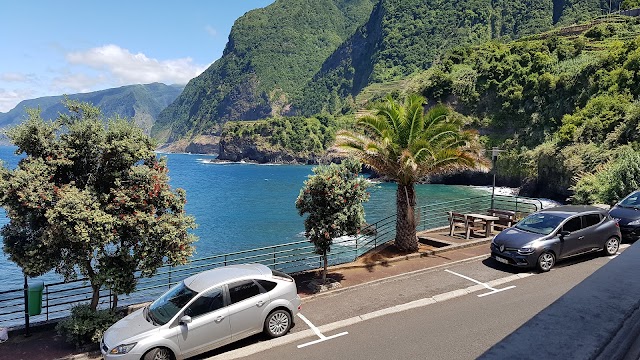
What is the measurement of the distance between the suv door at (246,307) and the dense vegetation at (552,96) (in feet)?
126

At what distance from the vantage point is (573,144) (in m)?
50.7

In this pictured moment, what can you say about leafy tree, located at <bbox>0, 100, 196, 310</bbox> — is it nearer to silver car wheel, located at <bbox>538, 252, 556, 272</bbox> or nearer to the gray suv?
the gray suv

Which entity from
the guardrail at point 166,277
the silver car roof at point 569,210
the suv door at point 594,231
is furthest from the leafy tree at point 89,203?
the suv door at point 594,231

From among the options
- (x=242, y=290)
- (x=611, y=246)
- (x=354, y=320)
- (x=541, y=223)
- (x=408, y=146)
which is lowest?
(x=354, y=320)

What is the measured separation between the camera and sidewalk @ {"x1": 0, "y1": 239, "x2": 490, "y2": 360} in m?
9.09

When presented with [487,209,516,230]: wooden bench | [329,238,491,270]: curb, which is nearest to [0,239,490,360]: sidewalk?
[329,238,491,270]: curb

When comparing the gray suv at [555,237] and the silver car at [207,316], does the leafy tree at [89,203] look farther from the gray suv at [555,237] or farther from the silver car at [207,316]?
the gray suv at [555,237]

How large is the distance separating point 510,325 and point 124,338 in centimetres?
738

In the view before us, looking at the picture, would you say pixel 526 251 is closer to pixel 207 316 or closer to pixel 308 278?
pixel 308 278

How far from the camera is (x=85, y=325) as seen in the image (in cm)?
911

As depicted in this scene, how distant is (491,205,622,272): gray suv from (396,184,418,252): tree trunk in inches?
112

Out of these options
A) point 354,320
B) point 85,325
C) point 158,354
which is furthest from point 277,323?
point 85,325

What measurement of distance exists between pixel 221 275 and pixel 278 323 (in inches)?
61.2

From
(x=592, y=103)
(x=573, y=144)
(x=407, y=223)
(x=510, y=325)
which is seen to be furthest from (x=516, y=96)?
(x=510, y=325)
